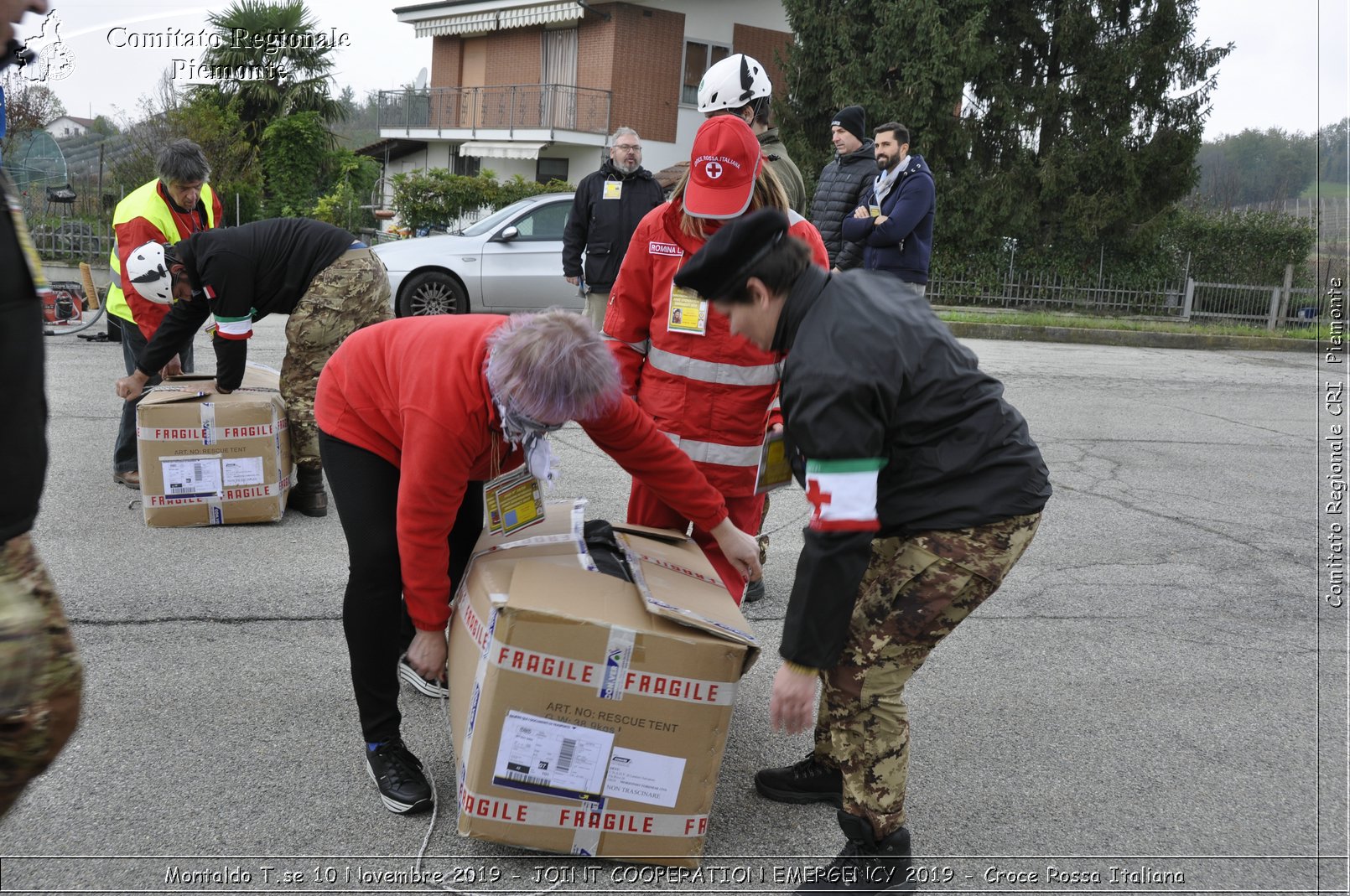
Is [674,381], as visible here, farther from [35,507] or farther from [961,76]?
[961,76]

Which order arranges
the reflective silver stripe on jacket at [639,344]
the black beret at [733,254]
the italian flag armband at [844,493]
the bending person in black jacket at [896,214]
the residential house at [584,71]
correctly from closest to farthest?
the italian flag armband at [844,493], the black beret at [733,254], the reflective silver stripe on jacket at [639,344], the bending person in black jacket at [896,214], the residential house at [584,71]

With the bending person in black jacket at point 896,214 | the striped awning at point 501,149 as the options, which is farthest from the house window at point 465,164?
the bending person in black jacket at point 896,214

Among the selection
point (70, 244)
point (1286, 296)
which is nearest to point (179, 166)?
point (70, 244)

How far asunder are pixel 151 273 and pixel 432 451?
11.0ft

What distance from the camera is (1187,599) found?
4.82 m

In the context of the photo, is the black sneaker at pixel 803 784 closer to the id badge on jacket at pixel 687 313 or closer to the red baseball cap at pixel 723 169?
the id badge on jacket at pixel 687 313

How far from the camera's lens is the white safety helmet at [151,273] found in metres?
5.04

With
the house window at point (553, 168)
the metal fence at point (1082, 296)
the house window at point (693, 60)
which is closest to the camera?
the metal fence at point (1082, 296)

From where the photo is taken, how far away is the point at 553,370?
233cm

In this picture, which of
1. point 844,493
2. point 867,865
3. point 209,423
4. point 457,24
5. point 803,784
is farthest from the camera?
point 457,24

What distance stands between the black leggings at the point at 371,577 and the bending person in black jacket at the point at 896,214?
533 cm

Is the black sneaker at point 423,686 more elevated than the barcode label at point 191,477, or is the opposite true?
the barcode label at point 191,477

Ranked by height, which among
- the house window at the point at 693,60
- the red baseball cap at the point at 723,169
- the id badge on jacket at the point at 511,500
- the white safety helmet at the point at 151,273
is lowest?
the id badge on jacket at the point at 511,500

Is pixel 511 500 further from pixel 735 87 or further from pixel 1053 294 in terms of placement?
pixel 1053 294
